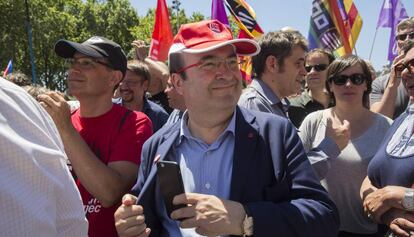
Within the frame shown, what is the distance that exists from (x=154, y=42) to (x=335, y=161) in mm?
4874

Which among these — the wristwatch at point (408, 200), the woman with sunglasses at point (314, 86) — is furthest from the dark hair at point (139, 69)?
the wristwatch at point (408, 200)

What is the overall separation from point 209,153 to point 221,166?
0.10 meters

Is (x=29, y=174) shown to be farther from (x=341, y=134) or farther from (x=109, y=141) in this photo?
(x=341, y=134)

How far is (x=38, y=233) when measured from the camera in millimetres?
1011

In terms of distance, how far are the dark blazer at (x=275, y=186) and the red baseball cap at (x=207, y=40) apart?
0.40 metres

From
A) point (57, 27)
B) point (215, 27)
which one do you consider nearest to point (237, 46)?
point (215, 27)

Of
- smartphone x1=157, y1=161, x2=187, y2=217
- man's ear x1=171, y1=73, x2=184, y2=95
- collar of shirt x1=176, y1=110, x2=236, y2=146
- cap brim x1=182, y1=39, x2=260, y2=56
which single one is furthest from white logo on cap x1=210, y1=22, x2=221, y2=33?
smartphone x1=157, y1=161, x2=187, y2=217

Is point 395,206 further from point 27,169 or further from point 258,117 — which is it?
point 27,169

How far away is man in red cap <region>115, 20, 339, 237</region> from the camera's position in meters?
1.91

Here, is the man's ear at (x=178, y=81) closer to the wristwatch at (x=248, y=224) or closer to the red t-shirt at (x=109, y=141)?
the red t-shirt at (x=109, y=141)

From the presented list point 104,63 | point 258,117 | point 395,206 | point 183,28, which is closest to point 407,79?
point 395,206

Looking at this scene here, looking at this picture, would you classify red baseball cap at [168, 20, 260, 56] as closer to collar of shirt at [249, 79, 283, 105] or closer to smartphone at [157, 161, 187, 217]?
smartphone at [157, 161, 187, 217]

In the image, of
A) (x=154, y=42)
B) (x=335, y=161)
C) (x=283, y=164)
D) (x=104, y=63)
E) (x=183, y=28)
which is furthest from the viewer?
(x=154, y=42)

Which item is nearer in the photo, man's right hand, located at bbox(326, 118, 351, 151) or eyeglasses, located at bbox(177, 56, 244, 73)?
eyeglasses, located at bbox(177, 56, 244, 73)
